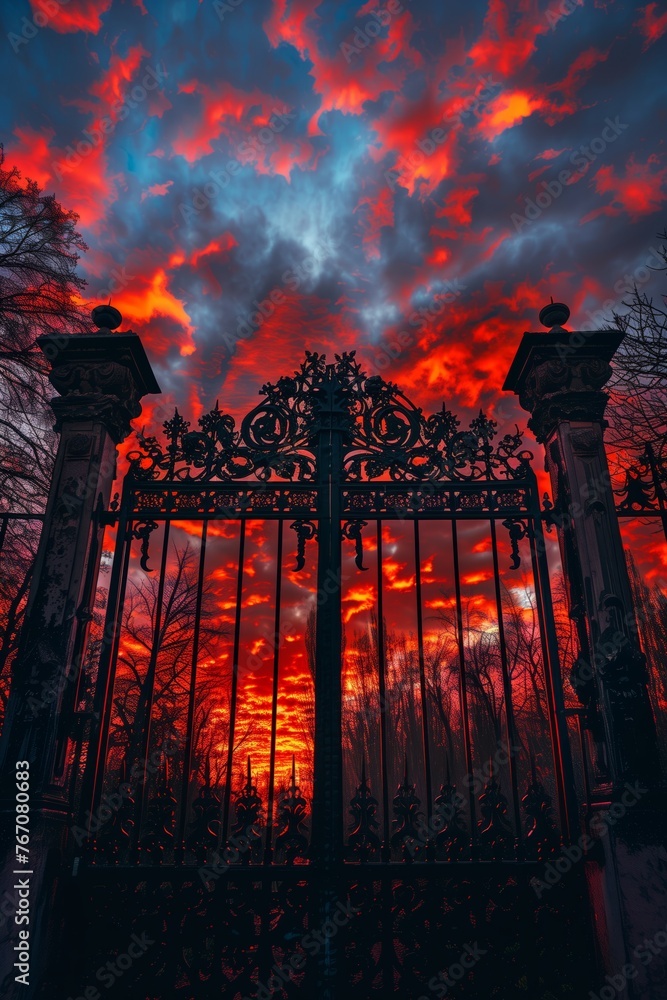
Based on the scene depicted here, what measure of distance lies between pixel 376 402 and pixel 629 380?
281 cm

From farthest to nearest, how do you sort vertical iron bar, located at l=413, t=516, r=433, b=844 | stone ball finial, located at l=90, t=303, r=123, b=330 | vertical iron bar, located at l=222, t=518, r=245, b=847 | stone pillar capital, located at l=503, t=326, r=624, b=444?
stone ball finial, located at l=90, t=303, r=123, b=330, stone pillar capital, located at l=503, t=326, r=624, b=444, vertical iron bar, located at l=413, t=516, r=433, b=844, vertical iron bar, located at l=222, t=518, r=245, b=847

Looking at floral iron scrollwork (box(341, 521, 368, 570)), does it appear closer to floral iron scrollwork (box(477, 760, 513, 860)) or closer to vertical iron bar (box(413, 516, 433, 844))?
vertical iron bar (box(413, 516, 433, 844))

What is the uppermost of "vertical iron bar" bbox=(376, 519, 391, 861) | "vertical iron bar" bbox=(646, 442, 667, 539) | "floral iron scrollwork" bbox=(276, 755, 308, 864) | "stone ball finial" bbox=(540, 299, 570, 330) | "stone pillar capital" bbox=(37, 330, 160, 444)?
"stone ball finial" bbox=(540, 299, 570, 330)

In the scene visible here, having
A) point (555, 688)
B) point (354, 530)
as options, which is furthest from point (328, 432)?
point (555, 688)

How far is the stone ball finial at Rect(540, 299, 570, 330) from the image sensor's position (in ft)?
21.1

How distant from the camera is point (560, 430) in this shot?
605cm

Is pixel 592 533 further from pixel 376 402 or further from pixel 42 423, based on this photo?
pixel 42 423

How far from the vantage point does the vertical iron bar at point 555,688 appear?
16.8ft

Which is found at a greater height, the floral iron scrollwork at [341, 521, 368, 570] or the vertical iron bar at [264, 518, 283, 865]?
the floral iron scrollwork at [341, 521, 368, 570]

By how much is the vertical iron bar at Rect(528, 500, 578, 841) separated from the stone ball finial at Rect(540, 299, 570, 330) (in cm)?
171

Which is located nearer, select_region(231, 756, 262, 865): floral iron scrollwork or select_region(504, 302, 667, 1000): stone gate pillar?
select_region(504, 302, 667, 1000): stone gate pillar

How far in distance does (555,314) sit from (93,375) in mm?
4434

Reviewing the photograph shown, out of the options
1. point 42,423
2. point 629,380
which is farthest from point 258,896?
point 42,423

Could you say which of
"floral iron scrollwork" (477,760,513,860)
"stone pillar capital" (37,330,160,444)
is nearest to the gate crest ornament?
"stone pillar capital" (37,330,160,444)
